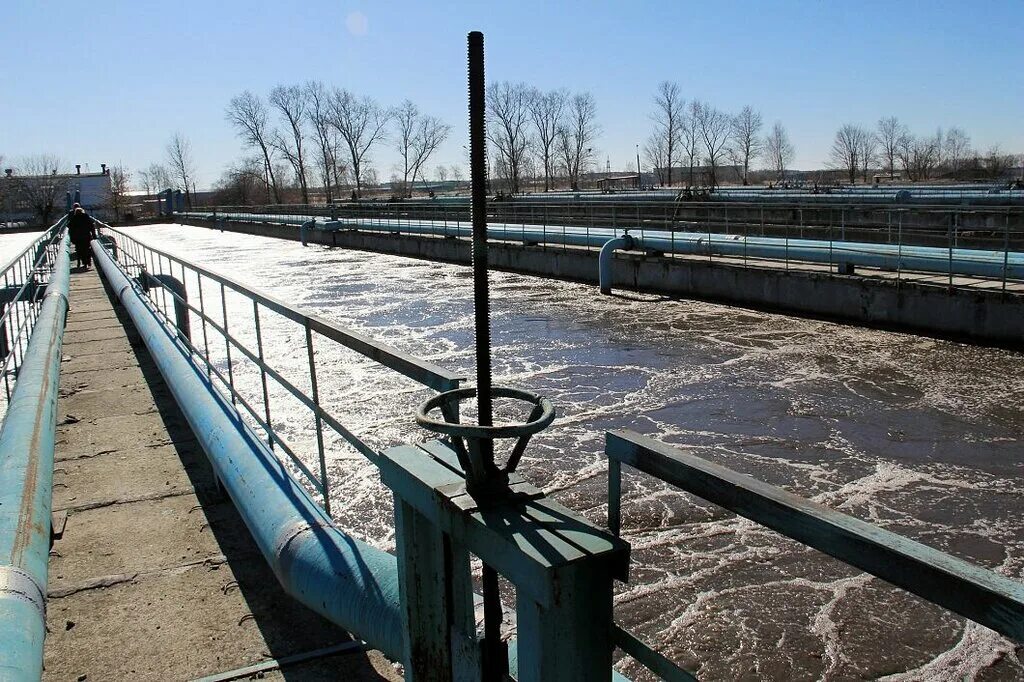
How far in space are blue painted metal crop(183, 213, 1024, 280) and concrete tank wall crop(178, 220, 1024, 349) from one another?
325mm

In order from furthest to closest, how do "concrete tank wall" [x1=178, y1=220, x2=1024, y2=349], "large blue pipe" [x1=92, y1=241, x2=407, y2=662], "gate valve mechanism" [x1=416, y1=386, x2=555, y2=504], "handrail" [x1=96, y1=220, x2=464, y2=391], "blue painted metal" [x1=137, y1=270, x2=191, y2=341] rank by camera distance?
1. "concrete tank wall" [x1=178, y1=220, x2=1024, y2=349]
2. "blue painted metal" [x1=137, y1=270, x2=191, y2=341]
3. "large blue pipe" [x1=92, y1=241, x2=407, y2=662]
4. "handrail" [x1=96, y1=220, x2=464, y2=391]
5. "gate valve mechanism" [x1=416, y1=386, x2=555, y2=504]

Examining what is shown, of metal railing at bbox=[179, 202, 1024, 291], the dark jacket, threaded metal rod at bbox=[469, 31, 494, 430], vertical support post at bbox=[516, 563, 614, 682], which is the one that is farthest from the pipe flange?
the dark jacket

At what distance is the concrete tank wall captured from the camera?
1178cm

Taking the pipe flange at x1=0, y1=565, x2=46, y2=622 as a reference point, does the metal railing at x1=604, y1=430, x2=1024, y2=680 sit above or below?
above


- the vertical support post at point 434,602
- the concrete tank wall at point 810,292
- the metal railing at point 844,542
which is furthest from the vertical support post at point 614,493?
the concrete tank wall at point 810,292

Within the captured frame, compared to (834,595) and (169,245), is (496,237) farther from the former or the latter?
(169,245)

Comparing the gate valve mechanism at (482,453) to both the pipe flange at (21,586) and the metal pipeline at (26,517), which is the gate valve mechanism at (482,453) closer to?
the metal pipeline at (26,517)

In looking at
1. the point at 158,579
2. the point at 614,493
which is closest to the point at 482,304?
the point at 614,493

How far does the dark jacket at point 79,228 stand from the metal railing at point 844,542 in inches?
814

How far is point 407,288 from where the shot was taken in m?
20.6

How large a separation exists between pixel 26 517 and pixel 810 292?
43.8ft

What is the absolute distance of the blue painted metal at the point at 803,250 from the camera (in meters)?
12.6

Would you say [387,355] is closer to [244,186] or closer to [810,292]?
[810,292]

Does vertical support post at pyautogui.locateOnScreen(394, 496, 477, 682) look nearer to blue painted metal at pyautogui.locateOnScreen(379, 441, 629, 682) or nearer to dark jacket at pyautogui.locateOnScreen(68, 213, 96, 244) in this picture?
blue painted metal at pyautogui.locateOnScreen(379, 441, 629, 682)
